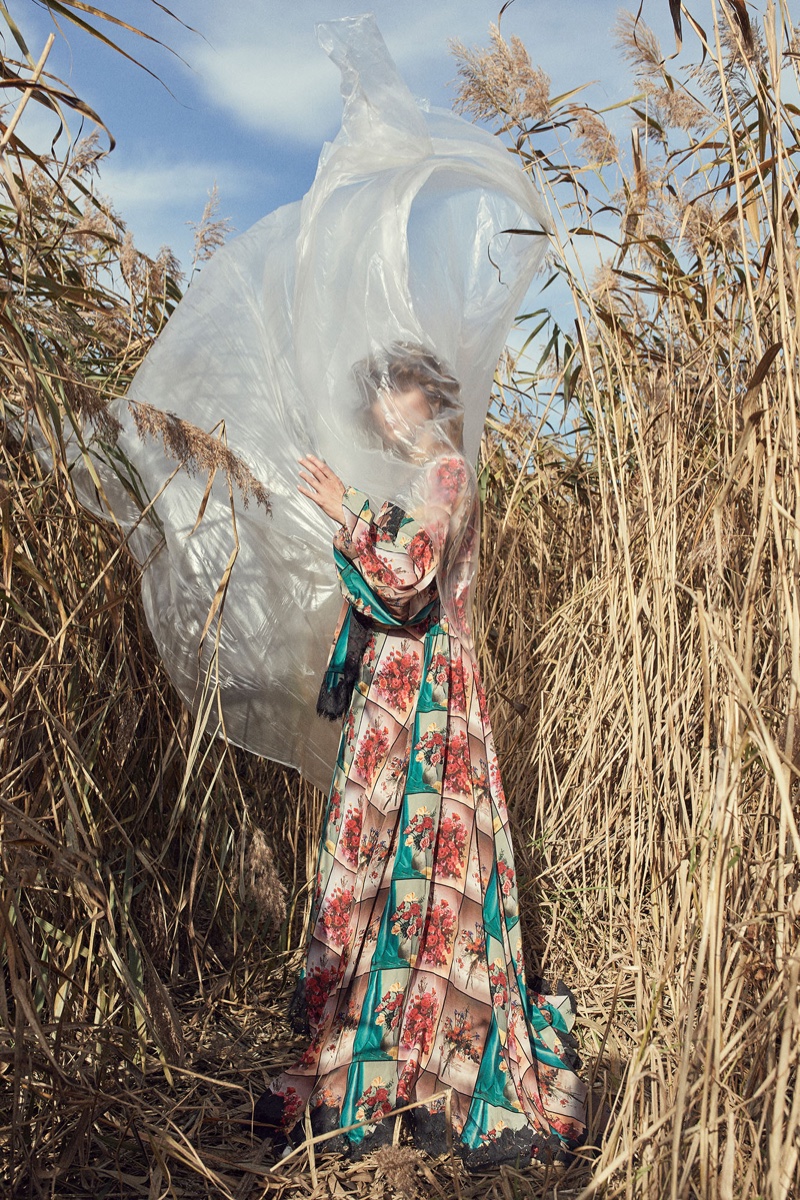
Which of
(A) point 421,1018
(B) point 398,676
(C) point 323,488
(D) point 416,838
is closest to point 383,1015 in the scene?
(A) point 421,1018

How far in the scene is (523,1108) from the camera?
5.87 feet

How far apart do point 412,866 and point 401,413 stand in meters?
0.81

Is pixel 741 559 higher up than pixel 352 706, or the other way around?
pixel 741 559

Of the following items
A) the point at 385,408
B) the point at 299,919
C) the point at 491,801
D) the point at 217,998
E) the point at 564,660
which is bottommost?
the point at 217,998

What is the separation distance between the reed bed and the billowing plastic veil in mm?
126

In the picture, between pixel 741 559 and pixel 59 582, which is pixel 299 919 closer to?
pixel 59 582

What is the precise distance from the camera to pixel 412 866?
1804 mm

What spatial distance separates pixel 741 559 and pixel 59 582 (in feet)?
4.30

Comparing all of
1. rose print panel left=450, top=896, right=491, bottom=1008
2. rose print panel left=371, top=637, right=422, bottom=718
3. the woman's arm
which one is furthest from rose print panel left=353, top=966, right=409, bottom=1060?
the woman's arm

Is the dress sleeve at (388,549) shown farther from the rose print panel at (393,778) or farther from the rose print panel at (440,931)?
the rose print panel at (440,931)

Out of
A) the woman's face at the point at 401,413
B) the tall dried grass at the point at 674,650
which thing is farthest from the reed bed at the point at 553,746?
the woman's face at the point at 401,413

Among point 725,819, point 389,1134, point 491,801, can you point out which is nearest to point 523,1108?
point 389,1134

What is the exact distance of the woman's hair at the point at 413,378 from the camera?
176cm

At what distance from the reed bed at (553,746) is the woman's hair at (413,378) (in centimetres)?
39
